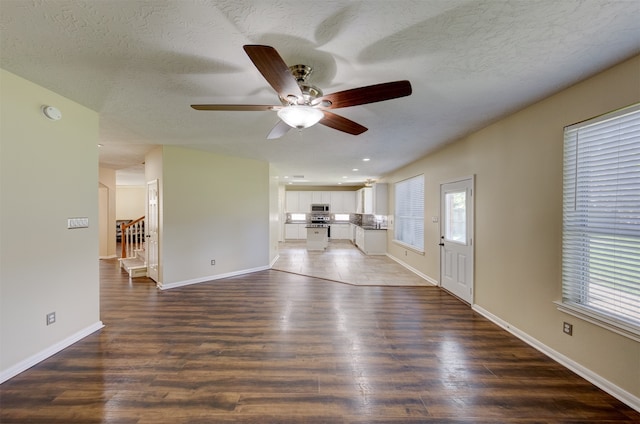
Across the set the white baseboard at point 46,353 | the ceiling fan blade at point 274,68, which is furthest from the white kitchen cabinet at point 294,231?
the ceiling fan blade at point 274,68

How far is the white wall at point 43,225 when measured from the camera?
2.13 m

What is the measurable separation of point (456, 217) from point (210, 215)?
452 cm

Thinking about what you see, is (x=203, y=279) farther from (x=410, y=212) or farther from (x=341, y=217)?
(x=341, y=217)

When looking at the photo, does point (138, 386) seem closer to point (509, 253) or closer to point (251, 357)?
point (251, 357)

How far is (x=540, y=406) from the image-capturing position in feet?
6.01

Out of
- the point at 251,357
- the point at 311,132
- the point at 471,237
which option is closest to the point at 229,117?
the point at 311,132

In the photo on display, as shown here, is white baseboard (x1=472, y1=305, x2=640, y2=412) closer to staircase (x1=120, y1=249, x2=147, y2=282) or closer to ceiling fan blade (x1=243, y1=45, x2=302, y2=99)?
ceiling fan blade (x1=243, y1=45, x2=302, y2=99)

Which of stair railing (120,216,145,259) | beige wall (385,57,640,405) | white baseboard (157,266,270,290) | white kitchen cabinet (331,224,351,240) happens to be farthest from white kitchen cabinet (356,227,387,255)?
stair railing (120,216,145,259)

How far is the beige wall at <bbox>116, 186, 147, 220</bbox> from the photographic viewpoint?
10.9 metres

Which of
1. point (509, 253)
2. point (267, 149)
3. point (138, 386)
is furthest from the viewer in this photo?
point (267, 149)

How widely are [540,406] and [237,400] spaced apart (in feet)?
7.24

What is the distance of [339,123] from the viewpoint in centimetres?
226

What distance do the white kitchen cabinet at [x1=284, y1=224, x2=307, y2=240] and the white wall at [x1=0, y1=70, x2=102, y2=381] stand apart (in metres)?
8.37

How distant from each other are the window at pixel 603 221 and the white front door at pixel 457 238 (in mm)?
1417
